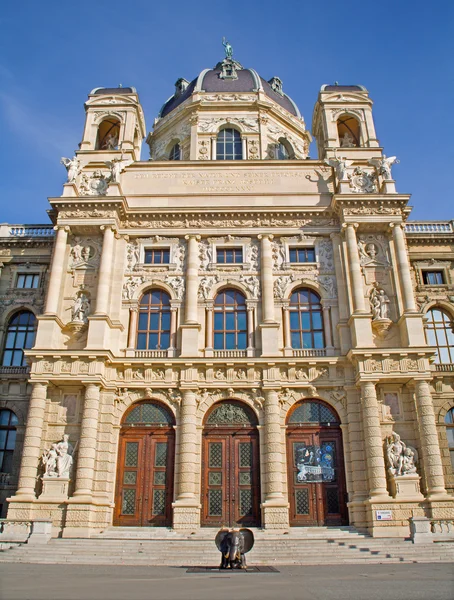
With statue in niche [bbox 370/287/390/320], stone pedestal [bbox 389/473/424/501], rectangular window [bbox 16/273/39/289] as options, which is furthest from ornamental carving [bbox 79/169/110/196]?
stone pedestal [bbox 389/473/424/501]

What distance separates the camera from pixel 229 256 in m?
26.1

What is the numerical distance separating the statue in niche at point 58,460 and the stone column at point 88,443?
43 cm

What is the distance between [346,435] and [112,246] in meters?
13.6

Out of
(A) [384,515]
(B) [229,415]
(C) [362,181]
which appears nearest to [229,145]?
(C) [362,181]

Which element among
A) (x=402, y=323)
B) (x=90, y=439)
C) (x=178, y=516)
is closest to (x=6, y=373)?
(x=90, y=439)

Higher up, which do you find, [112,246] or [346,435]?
[112,246]

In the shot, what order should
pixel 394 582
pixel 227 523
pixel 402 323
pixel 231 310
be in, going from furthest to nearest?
pixel 231 310 < pixel 402 323 < pixel 227 523 < pixel 394 582

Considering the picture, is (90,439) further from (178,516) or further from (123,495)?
(178,516)

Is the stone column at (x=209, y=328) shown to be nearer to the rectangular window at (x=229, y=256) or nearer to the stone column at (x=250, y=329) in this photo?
the stone column at (x=250, y=329)

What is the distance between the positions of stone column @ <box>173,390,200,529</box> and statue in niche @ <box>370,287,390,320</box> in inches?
346

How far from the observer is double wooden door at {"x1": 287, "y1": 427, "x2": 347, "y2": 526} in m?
21.1

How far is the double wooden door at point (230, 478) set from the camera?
21203 mm

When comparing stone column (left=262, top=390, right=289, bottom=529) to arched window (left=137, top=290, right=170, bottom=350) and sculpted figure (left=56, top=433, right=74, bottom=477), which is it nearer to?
arched window (left=137, top=290, right=170, bottom=350)

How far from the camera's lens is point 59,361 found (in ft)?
73.0
